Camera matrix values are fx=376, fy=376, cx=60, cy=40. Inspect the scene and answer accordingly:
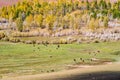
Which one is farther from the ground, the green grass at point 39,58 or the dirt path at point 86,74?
the green grass at point 39,58

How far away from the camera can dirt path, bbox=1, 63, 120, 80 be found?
62312 millimetres

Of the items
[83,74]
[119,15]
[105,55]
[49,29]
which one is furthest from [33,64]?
[119,15]

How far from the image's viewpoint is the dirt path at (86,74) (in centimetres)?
6231

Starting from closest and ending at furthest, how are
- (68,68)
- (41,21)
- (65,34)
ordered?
(68,68) → (65,34) → (41,21)

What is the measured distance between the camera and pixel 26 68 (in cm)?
7056

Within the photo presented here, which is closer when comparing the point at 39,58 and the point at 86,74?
the point at 86,74

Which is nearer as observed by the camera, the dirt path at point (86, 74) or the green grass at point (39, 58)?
the dirt path at point (86, 74)

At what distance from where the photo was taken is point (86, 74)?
66.9 metres

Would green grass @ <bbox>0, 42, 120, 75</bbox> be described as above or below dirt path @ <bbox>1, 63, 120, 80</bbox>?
above

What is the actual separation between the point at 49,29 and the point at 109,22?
35416 millimetres

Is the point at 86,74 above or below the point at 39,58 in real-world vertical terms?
below

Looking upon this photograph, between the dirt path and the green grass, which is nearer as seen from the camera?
the dirt path

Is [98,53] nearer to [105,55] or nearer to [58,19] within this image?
[105,55]

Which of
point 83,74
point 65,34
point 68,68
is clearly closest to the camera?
point 83,74
